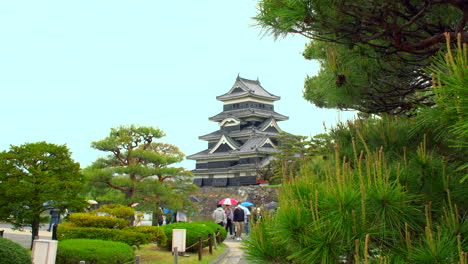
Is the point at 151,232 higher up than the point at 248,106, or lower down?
lower down

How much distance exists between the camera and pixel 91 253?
26.7 ft

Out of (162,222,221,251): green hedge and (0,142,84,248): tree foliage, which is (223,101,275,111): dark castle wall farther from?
(0,142,84,248): tree foliage

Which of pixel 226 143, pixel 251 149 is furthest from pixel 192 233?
pixel 226 143

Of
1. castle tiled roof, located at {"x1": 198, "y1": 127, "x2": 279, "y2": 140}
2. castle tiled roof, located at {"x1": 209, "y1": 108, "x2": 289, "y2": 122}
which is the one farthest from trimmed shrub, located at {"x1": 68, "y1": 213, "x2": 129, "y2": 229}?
castle tiled roof, located at {"x1": 209, "y1": 108, "x2": 289, "y2": 122}

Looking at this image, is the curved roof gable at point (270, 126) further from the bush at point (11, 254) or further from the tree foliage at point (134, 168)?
the bush at point (11, 254)

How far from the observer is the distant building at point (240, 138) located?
121ft

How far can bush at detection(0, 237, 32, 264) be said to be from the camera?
212 inches

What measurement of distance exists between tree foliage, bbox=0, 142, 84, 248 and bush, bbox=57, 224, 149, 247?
865 millimetres

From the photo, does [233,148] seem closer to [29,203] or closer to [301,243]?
[29,203]

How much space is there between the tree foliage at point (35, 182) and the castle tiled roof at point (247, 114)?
1206 inches

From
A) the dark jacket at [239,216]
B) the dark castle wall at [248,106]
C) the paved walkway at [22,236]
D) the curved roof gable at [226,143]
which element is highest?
the dark castle wall at [248,106]

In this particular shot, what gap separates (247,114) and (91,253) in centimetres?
3339

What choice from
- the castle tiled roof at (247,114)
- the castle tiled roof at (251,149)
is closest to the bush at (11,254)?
the castle tiled roof at (251,149)

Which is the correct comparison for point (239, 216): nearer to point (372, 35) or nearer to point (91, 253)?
point (91, 253)
